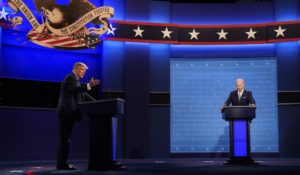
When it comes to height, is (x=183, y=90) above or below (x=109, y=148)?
above

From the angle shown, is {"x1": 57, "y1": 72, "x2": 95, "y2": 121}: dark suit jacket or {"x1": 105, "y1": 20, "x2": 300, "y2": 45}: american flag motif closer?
{"x1": 57, "y1": 72, "x2": 95, "y2": 121}: dark suit jacket

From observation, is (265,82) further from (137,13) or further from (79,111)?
(79,111)

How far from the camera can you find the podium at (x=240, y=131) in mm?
8180

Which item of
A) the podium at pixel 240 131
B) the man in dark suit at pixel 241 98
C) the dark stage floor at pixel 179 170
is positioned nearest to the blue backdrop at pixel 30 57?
the dark stage floor at pixel 179 170

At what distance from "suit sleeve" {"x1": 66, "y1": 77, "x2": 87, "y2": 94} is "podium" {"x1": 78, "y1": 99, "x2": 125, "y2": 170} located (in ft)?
0.99

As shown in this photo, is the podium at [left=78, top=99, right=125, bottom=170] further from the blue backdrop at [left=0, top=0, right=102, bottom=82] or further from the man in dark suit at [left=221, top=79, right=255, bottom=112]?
the blue backdrop at [left=0, top=0, right=102, bottom=82]

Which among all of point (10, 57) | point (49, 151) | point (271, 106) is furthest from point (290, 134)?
point (10, 57)

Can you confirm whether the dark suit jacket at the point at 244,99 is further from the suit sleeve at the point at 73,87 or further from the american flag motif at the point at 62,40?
the american flag motif at the point at 62,40

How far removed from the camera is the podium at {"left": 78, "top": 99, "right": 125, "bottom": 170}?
22.1 feet

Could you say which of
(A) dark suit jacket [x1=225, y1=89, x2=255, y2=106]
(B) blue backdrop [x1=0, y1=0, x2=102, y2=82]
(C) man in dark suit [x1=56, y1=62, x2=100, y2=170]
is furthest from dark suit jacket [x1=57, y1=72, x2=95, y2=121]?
(B) blue backdrop [x1=0, y1=0, x2=102, y2=82]

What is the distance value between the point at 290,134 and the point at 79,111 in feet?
21.1

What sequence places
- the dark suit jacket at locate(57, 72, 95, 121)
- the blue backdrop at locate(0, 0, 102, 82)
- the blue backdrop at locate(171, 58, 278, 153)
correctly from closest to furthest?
the dark suit jacket at locate(57, 72, 95, 121), the blue backdrop at locate(0, 0, 102, 82), the blue backdrop at locate(171, 58, 278, 153)

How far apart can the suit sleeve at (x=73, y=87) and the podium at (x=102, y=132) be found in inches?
11.8

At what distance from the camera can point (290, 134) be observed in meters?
11.3
